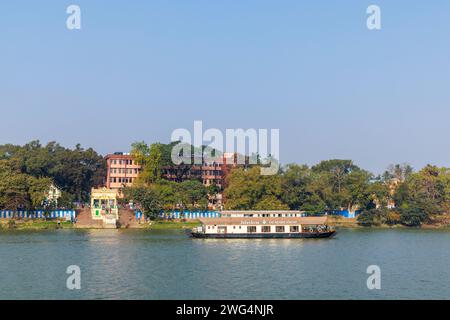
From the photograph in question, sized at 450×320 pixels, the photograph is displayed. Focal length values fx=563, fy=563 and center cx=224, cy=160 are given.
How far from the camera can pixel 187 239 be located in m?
67.2

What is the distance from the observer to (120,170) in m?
112

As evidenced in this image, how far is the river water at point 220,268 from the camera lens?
3419cm

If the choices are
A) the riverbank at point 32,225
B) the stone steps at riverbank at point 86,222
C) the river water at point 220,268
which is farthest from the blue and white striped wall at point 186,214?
the river water at point 220,268

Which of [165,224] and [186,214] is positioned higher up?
[186,214]

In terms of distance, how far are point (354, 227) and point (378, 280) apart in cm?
6179

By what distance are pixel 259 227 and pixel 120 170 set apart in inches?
2025

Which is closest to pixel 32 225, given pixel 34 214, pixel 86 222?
pixel 34 214

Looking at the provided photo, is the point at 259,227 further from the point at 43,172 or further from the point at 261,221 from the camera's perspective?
the point at 43,172

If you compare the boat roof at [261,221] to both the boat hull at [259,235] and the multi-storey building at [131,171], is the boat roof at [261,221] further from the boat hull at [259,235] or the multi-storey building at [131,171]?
the multi-storey building at [131,171]

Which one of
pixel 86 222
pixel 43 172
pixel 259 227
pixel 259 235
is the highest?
pixel 43 172
